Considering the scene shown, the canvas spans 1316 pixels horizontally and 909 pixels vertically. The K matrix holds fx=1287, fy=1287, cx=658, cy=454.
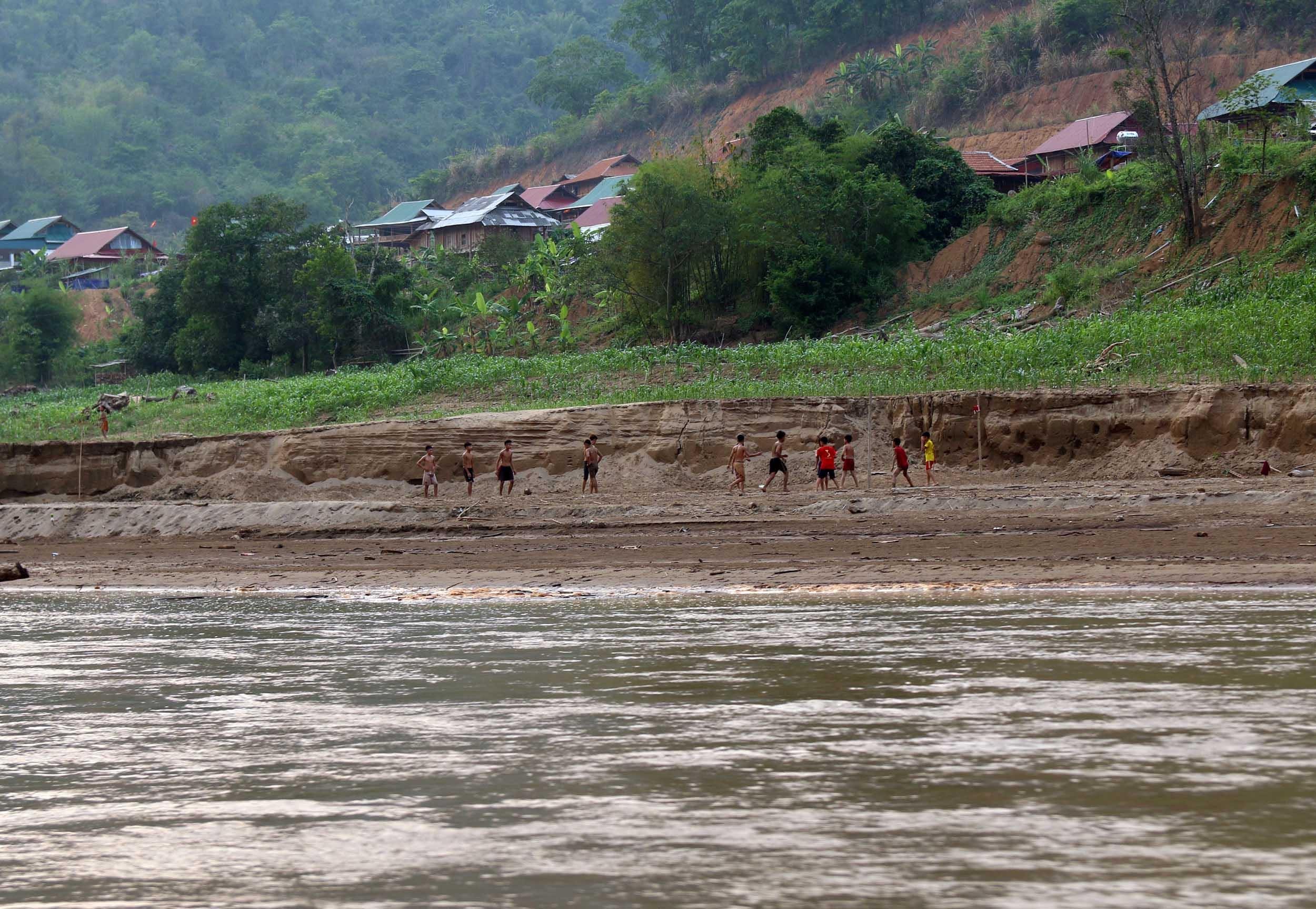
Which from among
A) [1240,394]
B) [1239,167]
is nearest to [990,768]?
[1240,394]

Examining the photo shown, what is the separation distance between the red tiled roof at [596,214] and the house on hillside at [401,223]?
1144 centimetres

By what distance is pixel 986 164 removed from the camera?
53.3m

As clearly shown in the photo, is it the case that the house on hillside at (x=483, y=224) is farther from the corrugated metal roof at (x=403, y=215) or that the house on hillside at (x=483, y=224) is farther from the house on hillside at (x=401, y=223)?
the corrugated metal roof at (x=403, y=215)

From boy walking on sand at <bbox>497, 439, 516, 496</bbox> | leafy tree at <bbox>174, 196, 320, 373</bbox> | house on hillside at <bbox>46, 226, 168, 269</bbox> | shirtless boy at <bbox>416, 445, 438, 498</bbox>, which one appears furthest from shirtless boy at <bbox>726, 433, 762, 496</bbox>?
house on hillside at <bbox>46, 226, 168, 269</bbox>

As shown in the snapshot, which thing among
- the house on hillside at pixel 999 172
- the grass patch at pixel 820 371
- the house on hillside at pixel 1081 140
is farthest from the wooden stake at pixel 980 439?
the house on hillside at pixel 1081 140

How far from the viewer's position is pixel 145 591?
1666cm

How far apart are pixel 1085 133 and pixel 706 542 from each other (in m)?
44.7

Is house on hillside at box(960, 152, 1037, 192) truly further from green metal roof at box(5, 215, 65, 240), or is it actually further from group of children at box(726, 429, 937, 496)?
green metal roof at box(5, 215, 65, 240)

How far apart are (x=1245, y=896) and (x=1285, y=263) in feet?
94.1

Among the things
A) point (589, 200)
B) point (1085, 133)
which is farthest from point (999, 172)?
point (589, 200)

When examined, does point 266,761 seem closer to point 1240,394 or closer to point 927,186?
point 1240,394

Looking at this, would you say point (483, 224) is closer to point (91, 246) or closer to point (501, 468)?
point (91, 246)

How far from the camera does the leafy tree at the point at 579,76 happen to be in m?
103

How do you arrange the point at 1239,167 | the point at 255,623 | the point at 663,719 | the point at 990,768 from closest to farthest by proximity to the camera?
the point at 990,768, the point at 663,719, the point at 255,623, the point at 1239,167
